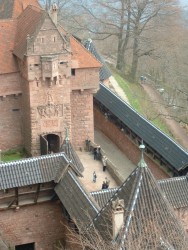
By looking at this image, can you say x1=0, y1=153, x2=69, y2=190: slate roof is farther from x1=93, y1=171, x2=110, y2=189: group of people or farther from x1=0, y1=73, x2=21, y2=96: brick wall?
x1=0, y1=73, x2=21, y2=96: brick wall

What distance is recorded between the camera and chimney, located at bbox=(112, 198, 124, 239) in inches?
720

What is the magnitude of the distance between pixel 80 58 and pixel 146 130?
5.15 m

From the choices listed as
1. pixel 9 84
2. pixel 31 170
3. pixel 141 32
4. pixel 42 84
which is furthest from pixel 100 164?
pixel 141 32

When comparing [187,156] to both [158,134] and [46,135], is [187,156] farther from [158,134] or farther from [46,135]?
[46,135]

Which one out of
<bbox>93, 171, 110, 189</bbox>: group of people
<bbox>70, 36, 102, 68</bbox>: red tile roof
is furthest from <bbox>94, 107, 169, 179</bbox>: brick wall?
<bbox>70, 36, 102, 68</bbox>: red tile roof

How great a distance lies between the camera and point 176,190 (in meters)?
27.2

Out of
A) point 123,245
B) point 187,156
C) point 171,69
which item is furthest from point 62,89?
point 171,69

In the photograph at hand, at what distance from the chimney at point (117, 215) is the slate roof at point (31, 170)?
7.64 meters

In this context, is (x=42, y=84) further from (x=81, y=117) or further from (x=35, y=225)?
(x=35, y=225)

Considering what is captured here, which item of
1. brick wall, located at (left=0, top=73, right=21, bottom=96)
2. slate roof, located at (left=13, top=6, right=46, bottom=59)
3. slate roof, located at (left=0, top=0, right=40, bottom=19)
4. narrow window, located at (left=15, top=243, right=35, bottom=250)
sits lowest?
narrow window, located at (left=15, top=243, right=35, bottom=250)

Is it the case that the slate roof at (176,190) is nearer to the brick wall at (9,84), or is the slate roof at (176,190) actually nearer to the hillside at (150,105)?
the brick wall at (9,84)

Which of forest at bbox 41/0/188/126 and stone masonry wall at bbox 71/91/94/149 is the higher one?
forest at bbox 41/0/188/126

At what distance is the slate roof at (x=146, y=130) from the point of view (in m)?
30.6

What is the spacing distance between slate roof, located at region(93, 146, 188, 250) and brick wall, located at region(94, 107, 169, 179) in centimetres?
1240
